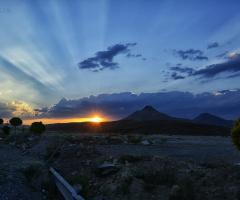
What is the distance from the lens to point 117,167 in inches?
384

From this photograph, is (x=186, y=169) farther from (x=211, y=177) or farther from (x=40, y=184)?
(x=40, y=184)

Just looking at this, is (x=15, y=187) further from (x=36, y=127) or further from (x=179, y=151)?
(x=36, y=127)

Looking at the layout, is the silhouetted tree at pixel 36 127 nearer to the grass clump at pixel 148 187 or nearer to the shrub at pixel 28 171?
the shrub at pixel 28 171

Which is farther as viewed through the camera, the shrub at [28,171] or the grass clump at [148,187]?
the shrub at [28,171]

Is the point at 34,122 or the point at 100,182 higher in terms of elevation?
the point at 34,122

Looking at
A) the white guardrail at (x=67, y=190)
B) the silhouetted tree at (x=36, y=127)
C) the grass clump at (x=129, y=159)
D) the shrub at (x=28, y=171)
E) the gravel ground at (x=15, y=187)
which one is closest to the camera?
the white guardrail at (x=67, y=190)

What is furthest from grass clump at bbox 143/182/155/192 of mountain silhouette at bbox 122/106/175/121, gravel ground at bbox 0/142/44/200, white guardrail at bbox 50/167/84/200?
mountain silhouette at bbox 122/106/175/121

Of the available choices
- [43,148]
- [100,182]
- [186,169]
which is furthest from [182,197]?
[43,148]

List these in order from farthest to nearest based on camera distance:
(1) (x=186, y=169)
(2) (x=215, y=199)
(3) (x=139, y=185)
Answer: (1) (x=186, y=169) → (3) (x=139, y=185) → (2) (x=215, y=199)

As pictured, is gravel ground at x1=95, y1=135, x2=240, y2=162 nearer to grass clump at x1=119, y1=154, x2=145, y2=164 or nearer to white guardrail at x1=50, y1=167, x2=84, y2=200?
grass clump at x1=119, y1=154, x2=145, y2=164

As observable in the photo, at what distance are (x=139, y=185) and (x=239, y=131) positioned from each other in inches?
202

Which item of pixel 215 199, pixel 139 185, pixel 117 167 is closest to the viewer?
pixel 215 199

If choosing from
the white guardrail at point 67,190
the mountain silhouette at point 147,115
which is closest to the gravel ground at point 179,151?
the white guardrail at point 67,190

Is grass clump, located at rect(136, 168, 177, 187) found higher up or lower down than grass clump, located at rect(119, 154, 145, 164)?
lower down
